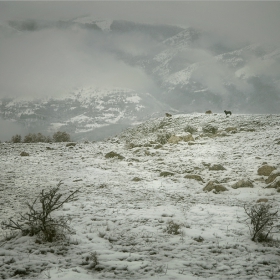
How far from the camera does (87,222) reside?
22.8ft

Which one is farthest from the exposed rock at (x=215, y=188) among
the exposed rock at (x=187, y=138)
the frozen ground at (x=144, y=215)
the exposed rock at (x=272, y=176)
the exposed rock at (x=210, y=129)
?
the exposed rock at (x=210, y=129)

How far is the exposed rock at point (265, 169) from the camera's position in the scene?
→ 460 inches

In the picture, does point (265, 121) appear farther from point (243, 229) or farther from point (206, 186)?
point (243, 229)

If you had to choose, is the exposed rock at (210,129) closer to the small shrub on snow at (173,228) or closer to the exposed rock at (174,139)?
the exposed rock at (174,139)

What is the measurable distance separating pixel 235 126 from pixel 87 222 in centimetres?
2433

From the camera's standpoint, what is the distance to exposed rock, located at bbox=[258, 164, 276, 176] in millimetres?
11682

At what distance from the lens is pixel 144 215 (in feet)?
24.8

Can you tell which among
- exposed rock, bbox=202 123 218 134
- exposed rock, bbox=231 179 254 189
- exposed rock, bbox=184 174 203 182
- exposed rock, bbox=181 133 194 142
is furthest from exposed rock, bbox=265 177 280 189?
exposed rock, bbox=202 123 218 134

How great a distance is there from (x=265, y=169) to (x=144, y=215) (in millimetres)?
7955

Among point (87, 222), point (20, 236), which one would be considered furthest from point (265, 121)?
point (20, 236)

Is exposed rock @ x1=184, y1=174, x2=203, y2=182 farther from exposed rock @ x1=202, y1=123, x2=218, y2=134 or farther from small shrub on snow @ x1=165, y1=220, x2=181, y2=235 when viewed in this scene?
exposed rock @ x1=202, y1=123, x2=218, y2=134

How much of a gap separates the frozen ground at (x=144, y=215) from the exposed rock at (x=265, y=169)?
343mm

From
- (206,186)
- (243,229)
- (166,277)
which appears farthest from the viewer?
(206,186)

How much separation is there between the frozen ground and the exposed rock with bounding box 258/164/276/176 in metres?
0.34
